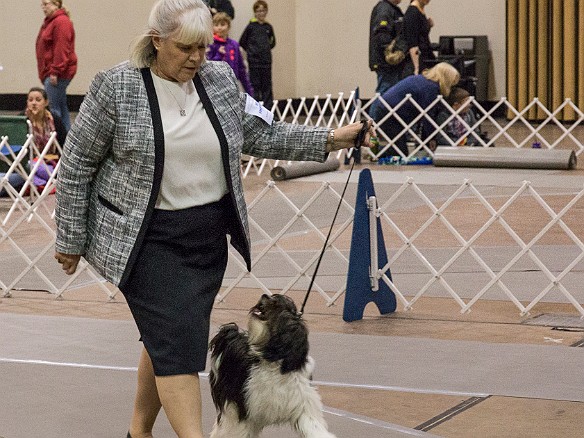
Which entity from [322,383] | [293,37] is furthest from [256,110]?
[293,37]

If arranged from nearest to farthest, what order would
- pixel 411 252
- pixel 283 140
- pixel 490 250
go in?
1. pixel 283 140
2. pixel 490 250
3. pixel 411 252

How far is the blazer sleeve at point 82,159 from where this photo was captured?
9.81 ft

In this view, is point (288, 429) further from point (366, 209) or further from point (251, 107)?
point (366, 209)

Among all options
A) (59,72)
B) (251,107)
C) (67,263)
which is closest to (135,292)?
(67,263)

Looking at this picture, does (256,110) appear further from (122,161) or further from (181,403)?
(181,403)

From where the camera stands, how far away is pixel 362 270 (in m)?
5.35

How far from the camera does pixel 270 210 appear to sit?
8.39 meters

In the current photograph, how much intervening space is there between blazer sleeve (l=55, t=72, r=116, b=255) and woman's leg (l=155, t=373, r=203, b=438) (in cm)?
43

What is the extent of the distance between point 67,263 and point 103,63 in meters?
14.6

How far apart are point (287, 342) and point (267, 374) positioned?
10 centimetres

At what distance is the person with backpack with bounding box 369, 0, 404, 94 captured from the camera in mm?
11570

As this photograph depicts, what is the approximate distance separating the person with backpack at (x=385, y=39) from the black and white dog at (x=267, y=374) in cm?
870

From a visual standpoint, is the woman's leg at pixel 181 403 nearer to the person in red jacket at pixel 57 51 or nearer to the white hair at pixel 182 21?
the white hair at pixel 182 21

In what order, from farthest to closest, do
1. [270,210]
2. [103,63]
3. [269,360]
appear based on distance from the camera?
[103,63] → [270,210] → [269,360]
